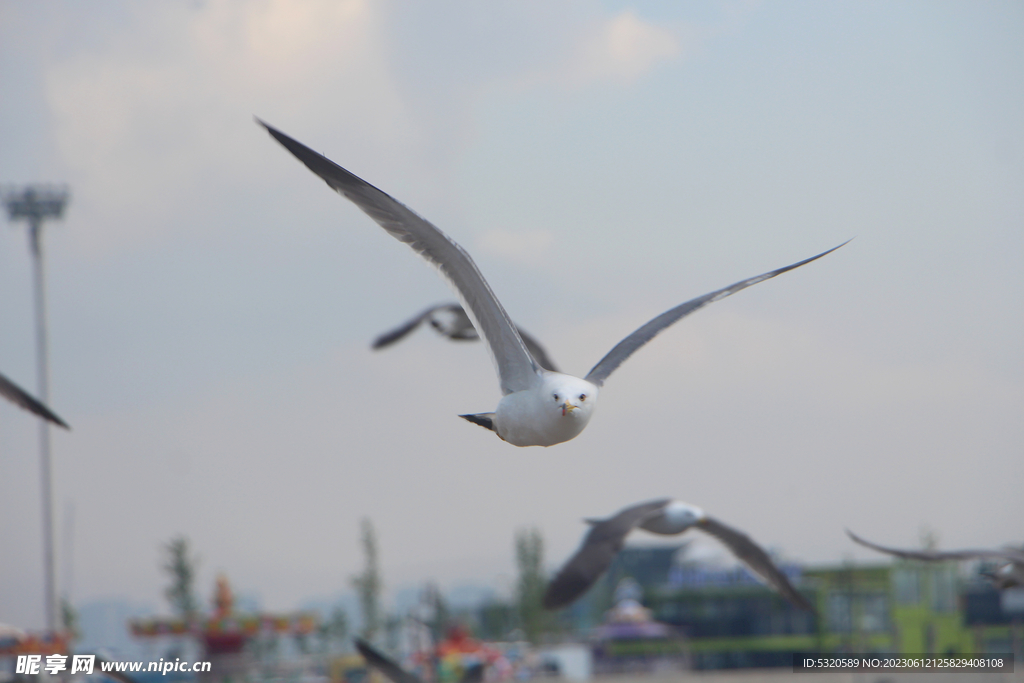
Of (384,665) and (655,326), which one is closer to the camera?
(655,326)

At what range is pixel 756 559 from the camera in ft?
47.1

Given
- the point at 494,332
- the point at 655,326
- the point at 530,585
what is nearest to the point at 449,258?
Result: the point at 494,332

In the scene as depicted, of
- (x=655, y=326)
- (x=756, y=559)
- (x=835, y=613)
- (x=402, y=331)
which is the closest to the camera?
(x=655, y=326)

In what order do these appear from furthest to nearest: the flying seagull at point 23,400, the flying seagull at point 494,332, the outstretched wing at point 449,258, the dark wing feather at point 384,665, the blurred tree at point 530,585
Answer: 1. the blurred tree at point 530,585
2. the dark wing feather at point 384,665
3. the flying seagull at point 23,400
4. the outstretched wing at point 449,258
5. the flying seagull at point 494,332

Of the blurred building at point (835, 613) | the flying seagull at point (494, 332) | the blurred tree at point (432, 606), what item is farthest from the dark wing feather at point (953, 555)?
the blurred building at point (835, 613)

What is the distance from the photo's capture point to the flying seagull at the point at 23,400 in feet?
33.1

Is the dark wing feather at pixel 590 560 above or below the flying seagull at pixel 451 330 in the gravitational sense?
below

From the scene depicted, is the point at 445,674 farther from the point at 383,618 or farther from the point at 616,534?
the point at 383,618

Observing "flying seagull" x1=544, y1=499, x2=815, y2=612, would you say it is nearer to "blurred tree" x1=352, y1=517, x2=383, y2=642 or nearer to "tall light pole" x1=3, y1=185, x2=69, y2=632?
"tall light pole" x1=3, y1=185, x2=69, y2=632

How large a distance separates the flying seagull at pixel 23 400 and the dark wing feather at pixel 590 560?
5100mm

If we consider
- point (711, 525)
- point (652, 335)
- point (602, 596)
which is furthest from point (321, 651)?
point (652, 335)

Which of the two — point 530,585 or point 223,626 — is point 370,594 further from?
point 223,626

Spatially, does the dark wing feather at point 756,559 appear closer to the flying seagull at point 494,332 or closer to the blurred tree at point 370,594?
the flying seagull at point 494,332

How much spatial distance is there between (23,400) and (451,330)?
6.05m
